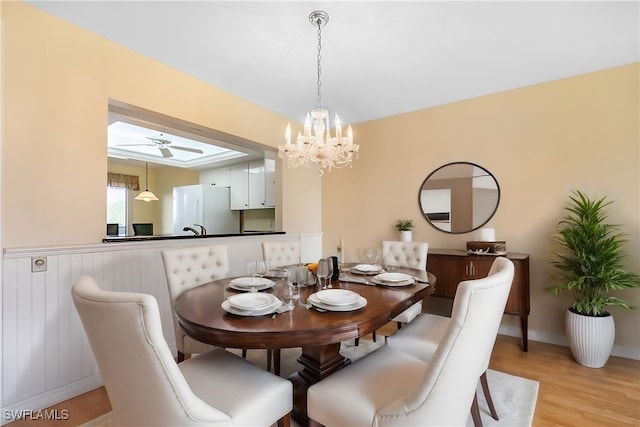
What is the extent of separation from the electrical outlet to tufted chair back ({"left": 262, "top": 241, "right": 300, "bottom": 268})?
154cm

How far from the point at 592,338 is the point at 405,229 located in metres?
1.87

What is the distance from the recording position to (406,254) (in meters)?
2.83

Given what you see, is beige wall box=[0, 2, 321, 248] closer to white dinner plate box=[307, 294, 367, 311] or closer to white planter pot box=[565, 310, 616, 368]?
white dinner plate box=[307, 294, 367, 311]

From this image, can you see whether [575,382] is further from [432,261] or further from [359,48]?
[359,48]

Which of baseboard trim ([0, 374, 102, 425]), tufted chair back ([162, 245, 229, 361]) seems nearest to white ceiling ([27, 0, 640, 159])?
tufted chair back ([162, 245, 229, 361])

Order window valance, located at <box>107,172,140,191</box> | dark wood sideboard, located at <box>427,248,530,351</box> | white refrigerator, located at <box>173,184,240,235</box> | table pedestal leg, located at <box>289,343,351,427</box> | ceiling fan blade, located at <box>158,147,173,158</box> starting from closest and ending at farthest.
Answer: table pedestal leg, located at <box>289,343,351,427</box>
dark wood sideboard, located at <box>427,248,530,351</box>
ceiling fan blade, located at <box>158,147,173,158</box>
white refrigerator, located at <box>173,184,240,235</box>
window valance, located at <box>107,172,140,191</box>

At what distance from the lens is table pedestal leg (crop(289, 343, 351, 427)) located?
1.73 m

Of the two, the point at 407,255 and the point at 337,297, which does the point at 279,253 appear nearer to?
the point at 407,255

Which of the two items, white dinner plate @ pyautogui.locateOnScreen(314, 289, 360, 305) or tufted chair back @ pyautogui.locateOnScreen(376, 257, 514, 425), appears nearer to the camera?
tufted chair back @ pyautogui.locateOnScreen(376, 257, 514, 425)

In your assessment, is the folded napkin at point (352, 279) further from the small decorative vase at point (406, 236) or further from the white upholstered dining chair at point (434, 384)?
the small decorative vase at point (406, 236)

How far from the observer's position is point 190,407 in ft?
3.12

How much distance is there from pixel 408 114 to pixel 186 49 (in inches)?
103

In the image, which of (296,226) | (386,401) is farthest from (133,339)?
(296,226)

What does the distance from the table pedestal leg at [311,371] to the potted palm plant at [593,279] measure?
211 cm
